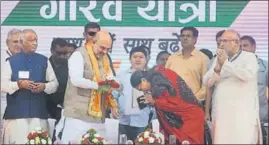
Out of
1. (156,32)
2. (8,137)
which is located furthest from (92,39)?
(8,137)

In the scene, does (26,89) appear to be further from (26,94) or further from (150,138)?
(150,138)

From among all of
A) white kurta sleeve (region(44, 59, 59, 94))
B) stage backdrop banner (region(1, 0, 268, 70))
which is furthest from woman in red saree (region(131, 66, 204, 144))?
white kurta sleeve (region(44, 59, 59, 94))

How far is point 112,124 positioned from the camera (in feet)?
20.4

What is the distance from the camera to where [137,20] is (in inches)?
242

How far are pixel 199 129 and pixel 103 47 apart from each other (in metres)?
1.06

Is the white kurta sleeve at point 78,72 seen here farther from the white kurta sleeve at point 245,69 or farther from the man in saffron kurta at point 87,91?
the white kurta sleeve at point 245,69

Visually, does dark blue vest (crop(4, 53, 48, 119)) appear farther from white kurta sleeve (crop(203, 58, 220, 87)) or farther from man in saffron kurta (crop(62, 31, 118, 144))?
white kurta sleeve (crop(203, 58, 220, 87))

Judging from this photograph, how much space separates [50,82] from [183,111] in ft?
3.80

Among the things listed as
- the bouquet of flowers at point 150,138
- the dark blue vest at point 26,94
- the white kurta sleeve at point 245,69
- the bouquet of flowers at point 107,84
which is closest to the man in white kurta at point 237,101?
the white kurta sleeve at point 245,69

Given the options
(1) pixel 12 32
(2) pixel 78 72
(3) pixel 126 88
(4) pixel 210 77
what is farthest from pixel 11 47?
(4) pixel 210 77

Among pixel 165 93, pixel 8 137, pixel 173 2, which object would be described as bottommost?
pixel 8 137

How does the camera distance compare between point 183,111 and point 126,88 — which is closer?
point 183,111

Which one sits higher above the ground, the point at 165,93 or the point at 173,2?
the point at 173,2

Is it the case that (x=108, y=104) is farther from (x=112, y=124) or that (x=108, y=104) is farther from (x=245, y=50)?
(x=245, y=50)
